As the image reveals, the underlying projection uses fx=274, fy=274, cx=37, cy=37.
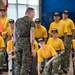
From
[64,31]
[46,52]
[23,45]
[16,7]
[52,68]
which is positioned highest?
[16,7]

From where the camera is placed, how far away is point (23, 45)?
5.27 metres

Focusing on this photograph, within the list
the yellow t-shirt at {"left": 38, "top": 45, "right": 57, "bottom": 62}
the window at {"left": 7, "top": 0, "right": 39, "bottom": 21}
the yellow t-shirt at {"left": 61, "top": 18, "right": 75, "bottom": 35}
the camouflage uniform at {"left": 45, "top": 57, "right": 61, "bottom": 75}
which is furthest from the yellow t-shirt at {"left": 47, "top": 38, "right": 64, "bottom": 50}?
the window at {"left": 7, "top": 0, "right": 39, "bottom": 21}

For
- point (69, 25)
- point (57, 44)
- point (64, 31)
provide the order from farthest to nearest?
1. point (69, 25)
2. point (64, 31)
3. point (57, 44)

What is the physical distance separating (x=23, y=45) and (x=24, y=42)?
61 mm

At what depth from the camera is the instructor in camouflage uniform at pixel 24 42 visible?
524 centimetres

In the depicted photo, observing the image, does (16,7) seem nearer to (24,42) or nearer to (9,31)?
(9,31)

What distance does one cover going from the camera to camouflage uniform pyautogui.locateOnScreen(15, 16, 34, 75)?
5.25 metres

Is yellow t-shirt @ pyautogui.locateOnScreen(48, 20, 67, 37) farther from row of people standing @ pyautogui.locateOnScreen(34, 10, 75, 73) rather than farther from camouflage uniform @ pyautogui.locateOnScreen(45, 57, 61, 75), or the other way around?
camouflage uniform @ pyautogui.locateOnScreen(45, 57, 61, 75)

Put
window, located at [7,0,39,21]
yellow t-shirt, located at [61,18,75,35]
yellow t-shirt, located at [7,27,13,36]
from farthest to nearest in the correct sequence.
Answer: window, located at [7,0,39,21] → yellow t-shirt, located at [61,18,75,35] → yellow t-shirt, located at [7,27,13,36]

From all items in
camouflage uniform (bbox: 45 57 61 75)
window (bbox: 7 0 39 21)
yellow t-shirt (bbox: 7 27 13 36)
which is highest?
Result: window (bbox: 7 0 39 21)

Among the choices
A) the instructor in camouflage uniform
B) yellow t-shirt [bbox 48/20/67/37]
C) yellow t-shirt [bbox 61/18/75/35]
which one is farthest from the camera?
yellow t-shirt [bbox 61/18/75/35]

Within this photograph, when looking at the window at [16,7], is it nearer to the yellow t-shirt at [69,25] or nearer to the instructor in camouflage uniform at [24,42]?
the yellow t-shirt at [69,25]

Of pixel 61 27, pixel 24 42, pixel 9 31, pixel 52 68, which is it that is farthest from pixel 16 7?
pixel 24 42

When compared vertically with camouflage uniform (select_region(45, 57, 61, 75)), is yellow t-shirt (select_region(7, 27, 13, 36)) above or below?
above
